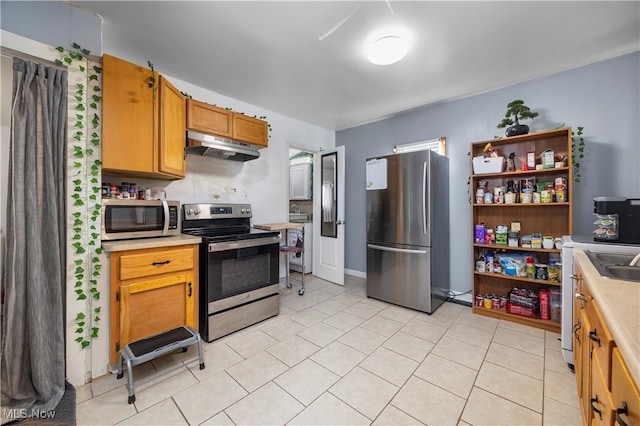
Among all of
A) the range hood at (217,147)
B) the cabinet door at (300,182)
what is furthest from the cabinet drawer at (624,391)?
the cabinet door at (300,182)

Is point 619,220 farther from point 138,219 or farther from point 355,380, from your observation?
point 138,219

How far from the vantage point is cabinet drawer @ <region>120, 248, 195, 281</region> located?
1757 millimetres

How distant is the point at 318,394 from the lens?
1607mm

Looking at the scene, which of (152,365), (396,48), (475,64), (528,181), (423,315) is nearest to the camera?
(152,365)

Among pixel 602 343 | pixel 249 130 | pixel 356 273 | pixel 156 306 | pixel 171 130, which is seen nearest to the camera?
pixel 602 343

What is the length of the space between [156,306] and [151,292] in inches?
4.6

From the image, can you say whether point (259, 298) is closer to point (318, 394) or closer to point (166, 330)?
point (166, 330)

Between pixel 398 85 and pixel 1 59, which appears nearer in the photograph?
pixel 1 59

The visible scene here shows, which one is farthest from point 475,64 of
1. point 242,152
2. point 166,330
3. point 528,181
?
point 166,330

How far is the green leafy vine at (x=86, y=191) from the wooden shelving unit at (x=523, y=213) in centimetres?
328

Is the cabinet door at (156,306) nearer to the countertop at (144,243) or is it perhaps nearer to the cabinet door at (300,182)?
the countertop at (144,243)

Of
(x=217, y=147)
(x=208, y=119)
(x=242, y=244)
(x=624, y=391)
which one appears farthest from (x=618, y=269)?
(x=208, y=119)

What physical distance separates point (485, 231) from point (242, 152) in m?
2.69

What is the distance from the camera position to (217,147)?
2420 mm
